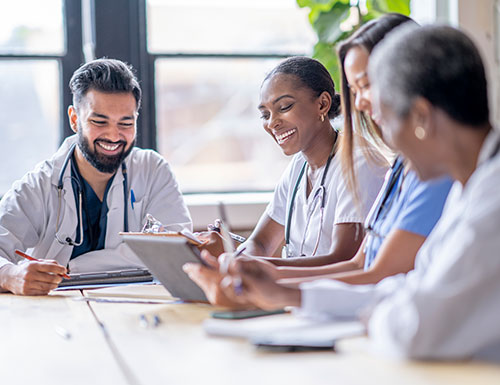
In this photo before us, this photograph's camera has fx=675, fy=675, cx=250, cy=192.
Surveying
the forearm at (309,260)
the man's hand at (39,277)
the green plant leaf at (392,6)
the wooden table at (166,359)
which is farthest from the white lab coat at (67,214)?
the green plant leaf at (392,6)

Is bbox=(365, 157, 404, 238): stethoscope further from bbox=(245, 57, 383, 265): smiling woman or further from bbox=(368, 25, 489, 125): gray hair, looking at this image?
bbox=(368, 25, 489, 125): gray hair

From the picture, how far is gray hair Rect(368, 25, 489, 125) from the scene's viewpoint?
1.14 meters

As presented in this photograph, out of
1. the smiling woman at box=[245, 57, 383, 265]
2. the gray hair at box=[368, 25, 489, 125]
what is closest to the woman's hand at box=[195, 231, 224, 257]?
the smiling woman at box=[245, 57, 383, 265]

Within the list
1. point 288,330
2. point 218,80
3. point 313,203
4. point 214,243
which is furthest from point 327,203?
point 218,80

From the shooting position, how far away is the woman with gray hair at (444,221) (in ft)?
3.46

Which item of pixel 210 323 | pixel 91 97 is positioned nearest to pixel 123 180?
pixel 91 97

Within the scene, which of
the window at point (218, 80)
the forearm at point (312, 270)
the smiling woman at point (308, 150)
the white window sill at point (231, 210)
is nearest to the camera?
the forearm at point (312, 270)

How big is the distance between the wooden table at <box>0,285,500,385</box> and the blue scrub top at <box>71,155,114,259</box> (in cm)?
81

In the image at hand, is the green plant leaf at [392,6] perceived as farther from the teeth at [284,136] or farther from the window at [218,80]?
the teeth at [284,136]

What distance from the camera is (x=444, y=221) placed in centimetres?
124

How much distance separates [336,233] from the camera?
2.13 m

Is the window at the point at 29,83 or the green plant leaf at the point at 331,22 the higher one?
the green plant leaf at the point at 331,22

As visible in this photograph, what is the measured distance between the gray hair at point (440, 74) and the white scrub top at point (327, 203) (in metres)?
0.93

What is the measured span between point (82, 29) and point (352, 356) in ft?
9.87
